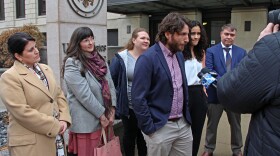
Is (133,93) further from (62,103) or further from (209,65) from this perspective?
(209,65)

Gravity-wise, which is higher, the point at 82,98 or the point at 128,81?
the point at 128,81

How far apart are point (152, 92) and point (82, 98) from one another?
2.48ft

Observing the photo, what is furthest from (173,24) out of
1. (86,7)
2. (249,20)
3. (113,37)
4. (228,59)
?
(113,37)

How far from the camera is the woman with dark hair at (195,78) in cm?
356

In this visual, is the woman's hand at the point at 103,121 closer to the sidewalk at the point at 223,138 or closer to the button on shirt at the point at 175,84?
the button on shirt at the point at 175,84

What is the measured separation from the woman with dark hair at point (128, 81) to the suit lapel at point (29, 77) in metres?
1.24

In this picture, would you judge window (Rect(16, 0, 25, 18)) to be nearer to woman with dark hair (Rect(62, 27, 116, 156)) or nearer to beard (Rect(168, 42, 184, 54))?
woman with dark hair (Rect(62, 27, 116, 156))

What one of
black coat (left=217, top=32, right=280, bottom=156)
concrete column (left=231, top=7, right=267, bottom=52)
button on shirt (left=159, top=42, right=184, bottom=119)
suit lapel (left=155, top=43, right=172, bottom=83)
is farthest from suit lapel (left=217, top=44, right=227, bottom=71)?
concrete column (left=231, top=7, right=267, bottom=52)

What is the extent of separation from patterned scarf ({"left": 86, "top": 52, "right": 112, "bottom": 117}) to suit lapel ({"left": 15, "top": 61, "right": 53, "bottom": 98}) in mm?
591

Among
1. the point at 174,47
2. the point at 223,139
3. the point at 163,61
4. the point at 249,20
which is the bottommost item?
the point at 223,139

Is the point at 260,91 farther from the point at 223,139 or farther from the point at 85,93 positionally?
the point at 223,139

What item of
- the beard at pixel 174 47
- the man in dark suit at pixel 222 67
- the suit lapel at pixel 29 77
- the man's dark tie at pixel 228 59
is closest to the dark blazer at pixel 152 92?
the beard at pixel 174 47

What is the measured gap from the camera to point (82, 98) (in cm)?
296

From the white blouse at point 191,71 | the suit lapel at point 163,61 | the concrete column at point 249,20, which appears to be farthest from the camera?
the concrete column at point 249,20
